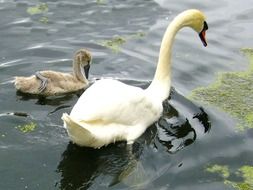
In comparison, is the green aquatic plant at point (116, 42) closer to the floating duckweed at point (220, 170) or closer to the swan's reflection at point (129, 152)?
the swan's reflection at point (129, 152)

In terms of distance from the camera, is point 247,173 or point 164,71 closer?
point 247,173

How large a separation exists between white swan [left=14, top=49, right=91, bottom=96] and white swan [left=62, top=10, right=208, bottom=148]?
1090mm

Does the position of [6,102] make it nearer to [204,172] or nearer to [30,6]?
[204,172]

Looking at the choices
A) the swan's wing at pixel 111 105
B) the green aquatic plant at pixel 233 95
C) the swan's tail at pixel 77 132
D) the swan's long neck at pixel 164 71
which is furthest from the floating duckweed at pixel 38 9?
the swan's tail at pixel 77 132

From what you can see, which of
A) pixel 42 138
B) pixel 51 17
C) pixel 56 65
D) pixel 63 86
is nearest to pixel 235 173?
pixel 42 138

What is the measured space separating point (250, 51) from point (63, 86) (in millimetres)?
3363

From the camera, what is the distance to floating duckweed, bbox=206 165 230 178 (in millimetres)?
6004

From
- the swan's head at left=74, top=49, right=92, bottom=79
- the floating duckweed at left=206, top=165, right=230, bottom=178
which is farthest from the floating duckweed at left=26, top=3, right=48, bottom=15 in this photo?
the floating duckweed at left=206, top=165, right=230, bottom=178

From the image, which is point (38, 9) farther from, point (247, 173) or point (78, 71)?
point (247, 173)

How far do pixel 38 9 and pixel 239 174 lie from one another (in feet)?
18.2

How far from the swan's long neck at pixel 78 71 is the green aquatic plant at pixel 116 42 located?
118cm

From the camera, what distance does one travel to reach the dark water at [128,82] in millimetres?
5801

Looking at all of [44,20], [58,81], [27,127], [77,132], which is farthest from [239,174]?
[44,20]

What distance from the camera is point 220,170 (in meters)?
6.07
